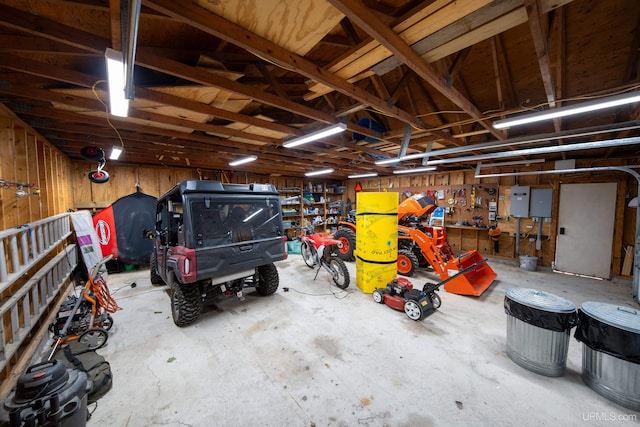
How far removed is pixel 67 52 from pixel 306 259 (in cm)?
500

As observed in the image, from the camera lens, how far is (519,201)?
603 cm

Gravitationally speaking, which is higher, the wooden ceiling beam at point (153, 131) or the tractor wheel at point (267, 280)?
the wooden ceiling beam at point (153, 131)

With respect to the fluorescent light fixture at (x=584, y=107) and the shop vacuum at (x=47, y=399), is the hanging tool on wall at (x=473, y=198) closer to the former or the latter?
the fluorescent light fixture at (x=584, y=107)

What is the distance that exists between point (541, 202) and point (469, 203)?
162cm

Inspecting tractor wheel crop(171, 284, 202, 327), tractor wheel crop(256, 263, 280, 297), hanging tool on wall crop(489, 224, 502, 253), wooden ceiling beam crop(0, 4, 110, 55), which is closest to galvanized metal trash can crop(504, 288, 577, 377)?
tractor wheel crop(256, 263, 280, 297)

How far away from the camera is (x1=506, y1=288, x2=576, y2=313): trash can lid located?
6.84ft

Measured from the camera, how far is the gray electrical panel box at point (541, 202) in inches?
222

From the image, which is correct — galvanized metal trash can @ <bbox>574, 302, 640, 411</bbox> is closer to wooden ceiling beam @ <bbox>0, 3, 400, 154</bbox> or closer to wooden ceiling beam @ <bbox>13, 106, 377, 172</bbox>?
wooden ceiling beam @ <bbox>0, 3, 400, 154</bbox>

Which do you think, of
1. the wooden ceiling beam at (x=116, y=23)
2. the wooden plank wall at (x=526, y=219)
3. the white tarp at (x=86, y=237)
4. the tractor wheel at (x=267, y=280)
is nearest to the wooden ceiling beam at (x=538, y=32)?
the wooden ceiling beam at (x=116, y=23)

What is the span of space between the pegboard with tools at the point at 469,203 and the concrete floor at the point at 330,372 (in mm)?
3817

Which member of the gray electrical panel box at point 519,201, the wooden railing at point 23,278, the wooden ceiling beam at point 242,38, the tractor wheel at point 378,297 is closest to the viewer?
the wooden ceiling beam at point 242,38

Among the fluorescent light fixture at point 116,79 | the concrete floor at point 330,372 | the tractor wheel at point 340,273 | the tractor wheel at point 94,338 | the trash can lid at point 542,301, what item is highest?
the fluorescent light fixture at point 116,79

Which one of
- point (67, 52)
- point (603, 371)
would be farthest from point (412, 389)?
point (67, 52)

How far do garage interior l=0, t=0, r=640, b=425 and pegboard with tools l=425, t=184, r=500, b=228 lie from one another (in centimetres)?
231
